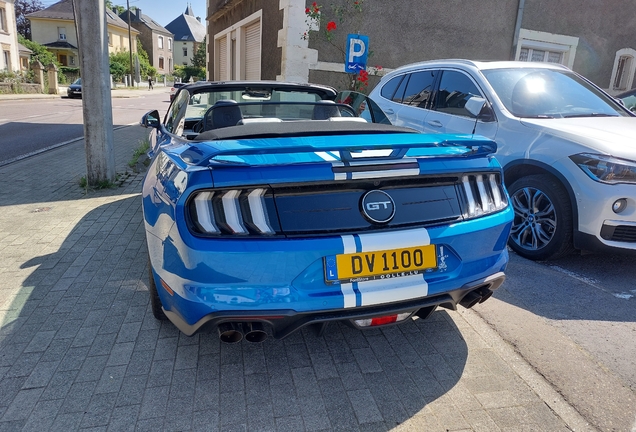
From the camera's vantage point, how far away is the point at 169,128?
155 inches

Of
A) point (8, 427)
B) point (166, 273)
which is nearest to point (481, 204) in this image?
point (166, 273)

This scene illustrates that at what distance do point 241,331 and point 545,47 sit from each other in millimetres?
13841

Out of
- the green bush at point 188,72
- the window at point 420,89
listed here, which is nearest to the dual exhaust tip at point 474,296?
the window at point 420,89

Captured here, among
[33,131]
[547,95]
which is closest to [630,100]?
[547,95]

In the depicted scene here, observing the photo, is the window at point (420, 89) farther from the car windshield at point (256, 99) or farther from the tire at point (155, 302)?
the tire at point (155, 302)

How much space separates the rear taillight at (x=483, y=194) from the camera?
2572 millimetres

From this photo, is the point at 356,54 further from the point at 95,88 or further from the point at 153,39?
the point at 153,39

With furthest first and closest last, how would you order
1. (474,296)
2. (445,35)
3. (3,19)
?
(3,19) → (445,35) → (474,296)

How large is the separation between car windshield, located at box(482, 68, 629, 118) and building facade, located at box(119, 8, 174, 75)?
80891mm

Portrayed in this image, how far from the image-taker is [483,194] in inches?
104

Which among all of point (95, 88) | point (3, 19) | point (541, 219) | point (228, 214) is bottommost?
point (541, 219)

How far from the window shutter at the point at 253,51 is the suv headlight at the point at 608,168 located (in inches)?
425

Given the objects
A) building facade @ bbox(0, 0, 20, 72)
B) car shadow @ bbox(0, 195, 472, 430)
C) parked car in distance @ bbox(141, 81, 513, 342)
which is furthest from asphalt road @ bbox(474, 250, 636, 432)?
building facade @ bbox(0, 0, 20, 72)

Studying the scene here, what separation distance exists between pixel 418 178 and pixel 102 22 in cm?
553
